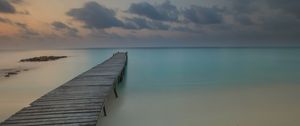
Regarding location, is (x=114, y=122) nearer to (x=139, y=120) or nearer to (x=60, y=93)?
(x=139, y=120)

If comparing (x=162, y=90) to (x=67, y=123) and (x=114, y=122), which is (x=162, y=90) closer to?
(x=114, y=122)

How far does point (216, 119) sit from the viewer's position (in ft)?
28.9

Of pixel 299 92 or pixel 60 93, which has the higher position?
pixel 60 93

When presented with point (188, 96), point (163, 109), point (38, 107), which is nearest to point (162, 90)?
point (188, 96)

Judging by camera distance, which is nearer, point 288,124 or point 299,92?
point 288,124

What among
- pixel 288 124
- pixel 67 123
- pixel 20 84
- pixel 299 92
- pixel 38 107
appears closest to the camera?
pixel 67 123

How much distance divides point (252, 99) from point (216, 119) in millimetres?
3994

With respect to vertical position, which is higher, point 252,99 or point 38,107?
point 38,107

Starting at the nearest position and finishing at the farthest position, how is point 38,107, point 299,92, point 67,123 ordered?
point 67,123
point 38,107
point 299,92

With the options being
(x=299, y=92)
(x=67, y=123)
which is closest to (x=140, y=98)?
(x=67, y=123)

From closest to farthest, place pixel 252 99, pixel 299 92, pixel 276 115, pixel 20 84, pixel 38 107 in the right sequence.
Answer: pixel 38 107
pixel 276 115
pixel 252 99
pixel 299 92
pixel 20 84

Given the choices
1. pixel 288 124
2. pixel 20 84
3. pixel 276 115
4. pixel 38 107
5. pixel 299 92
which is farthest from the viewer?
pixel 20 84

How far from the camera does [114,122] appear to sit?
8688 millimetres

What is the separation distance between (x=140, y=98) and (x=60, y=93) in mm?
4312
